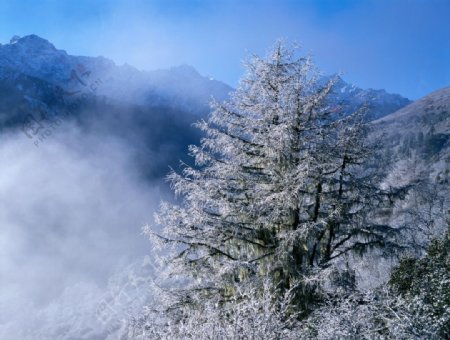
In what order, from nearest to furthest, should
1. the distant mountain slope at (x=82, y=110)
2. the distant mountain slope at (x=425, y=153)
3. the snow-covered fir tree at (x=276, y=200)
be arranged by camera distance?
the snow-covered fir tree at (x=276, y=200) < the distant mountain slope at (x=425, y=153) < the distant mountain slope at (x=82, y=110)

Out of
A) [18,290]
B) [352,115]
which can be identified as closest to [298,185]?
[352,115]

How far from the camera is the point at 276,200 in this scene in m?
9.05

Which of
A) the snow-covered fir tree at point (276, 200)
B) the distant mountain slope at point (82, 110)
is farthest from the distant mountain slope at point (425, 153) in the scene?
the snow-covered fir tree at point (276, 200)

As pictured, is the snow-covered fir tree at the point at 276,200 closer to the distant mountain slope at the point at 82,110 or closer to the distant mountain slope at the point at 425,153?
the distant mountain slope at the point at 425,153

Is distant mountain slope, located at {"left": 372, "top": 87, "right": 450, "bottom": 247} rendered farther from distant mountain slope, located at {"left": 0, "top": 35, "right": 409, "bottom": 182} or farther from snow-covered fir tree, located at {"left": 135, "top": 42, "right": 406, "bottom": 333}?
snow-covered fir tree, located at {"left": 135, "top": 42, "right": 406, "bottom": 333}

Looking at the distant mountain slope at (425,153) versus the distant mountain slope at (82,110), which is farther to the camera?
the distant mountain slope at (82,110)

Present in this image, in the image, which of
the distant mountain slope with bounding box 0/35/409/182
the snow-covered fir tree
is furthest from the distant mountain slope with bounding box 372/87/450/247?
the snow-covered fir tree

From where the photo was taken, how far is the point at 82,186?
158375mm

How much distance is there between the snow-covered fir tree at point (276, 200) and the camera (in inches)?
354

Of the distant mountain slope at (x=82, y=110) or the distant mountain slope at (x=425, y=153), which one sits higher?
the distant mountain slope at (x=82, y=110)

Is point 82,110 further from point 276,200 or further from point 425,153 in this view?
point 276,200

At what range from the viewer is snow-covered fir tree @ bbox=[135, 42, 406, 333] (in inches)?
354

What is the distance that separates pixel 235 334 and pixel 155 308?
476cm

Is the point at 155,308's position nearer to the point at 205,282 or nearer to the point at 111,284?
the point at 205,282
